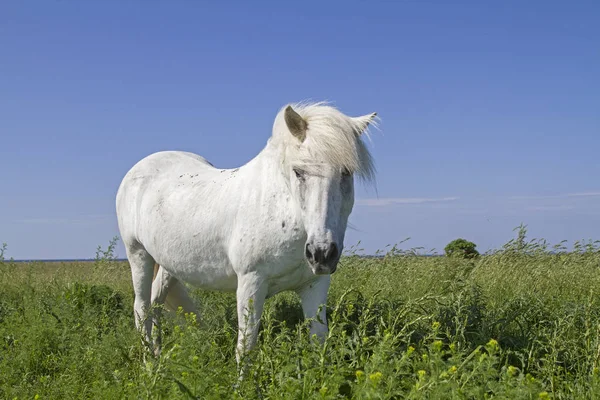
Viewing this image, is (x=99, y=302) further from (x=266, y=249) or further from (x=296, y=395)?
(x=296, y=395)

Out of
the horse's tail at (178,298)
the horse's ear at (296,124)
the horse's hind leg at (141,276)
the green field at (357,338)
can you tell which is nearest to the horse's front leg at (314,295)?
the green field at (357,338)

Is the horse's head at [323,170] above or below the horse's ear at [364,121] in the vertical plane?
below

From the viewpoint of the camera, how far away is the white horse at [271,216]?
4238 mm

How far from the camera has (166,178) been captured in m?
6.52

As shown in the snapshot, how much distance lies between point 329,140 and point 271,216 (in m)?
0.80

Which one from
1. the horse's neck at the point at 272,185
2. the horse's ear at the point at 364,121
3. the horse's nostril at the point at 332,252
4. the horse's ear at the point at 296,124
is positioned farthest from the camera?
the horse's ear at the point at 364,121

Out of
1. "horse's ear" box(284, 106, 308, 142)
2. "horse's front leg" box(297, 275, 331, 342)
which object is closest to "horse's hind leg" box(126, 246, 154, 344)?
"horse's front leg" box(297, 275, 331, 342)

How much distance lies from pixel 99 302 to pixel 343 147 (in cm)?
517

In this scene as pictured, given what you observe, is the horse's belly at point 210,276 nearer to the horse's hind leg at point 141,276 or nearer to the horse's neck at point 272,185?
the horse's neck at point 272,185

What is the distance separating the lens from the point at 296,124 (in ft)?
15.0

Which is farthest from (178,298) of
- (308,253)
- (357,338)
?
(357,338)

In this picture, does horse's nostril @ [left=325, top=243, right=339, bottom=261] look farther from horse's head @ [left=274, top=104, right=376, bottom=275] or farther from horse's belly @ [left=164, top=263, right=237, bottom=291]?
horse's belly @ [left=164, top=263, right=237, bottom=291]

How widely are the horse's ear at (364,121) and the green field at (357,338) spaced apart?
1.30m

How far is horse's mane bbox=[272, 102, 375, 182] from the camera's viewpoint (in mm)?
4312
